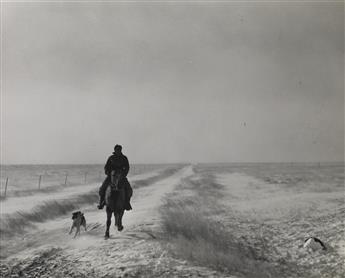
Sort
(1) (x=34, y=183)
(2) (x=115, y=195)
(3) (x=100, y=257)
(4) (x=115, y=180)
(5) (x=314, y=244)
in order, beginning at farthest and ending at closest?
(1) (x=34, y=183) → (5) (x=314, y=244) → (2) (x=115, y=195) → (4) (x=115, y=180) → (3) (x=100, y=257)

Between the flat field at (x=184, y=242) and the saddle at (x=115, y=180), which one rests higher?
the saddle at (x=115, y=180)

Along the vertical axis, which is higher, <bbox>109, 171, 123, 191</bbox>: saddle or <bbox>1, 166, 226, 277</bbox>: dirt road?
<bbox>109, 171, 123, 191</bbox>: saddle

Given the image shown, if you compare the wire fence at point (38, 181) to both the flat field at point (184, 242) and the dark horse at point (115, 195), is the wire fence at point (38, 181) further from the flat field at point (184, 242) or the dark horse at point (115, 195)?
the dark horse at point (115, 195)

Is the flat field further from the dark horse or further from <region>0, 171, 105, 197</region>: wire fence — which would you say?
<region>0, 171, 105, 197</region>: wire fence

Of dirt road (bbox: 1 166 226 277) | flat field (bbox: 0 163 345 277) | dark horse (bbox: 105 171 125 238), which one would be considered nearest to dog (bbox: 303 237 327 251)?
flat field (bbox: 0 163 345 277)

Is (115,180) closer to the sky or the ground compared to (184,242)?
closer to the sky

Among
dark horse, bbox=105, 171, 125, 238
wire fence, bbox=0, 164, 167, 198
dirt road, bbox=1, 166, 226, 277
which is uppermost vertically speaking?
dark horse, bbox=105, 171, 125, 238

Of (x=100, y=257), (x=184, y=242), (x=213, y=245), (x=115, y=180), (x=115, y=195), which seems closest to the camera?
(x=100, y=257)

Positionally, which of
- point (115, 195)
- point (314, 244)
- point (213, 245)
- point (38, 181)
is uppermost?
point (115, 195)

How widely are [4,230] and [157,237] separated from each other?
26.7ft

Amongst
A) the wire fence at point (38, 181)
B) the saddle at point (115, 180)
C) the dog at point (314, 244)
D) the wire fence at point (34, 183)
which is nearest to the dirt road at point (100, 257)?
the saddle at point (115, 180)

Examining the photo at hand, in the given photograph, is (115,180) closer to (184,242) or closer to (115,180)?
(115,180)

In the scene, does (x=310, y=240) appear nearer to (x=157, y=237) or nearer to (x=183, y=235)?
(x=183, y=235)

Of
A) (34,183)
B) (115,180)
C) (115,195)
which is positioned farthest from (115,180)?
(34,183)
